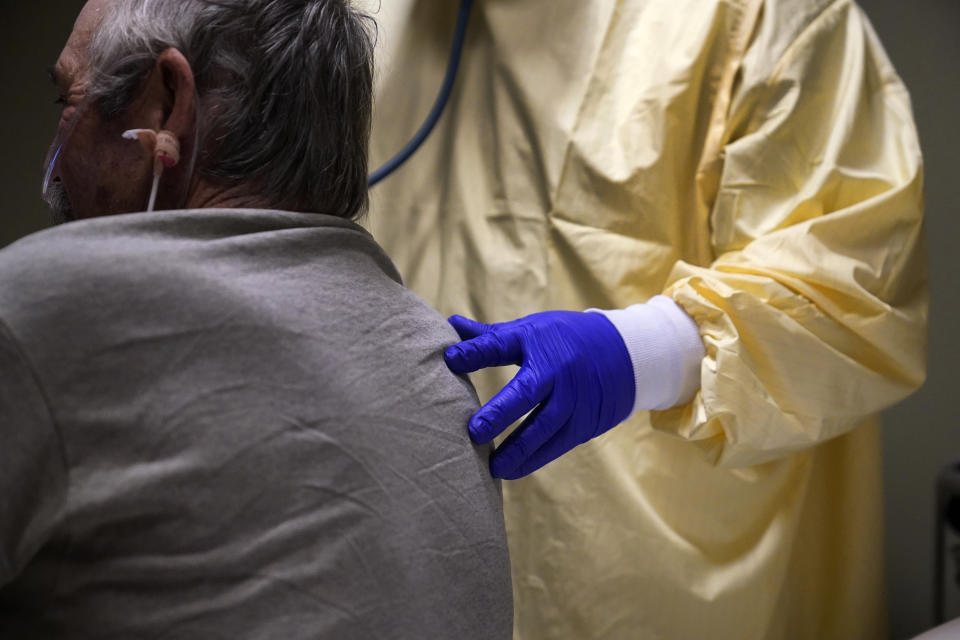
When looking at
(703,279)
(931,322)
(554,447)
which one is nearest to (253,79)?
(554,447)

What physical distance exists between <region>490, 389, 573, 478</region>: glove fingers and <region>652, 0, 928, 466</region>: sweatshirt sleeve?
0.20 metres

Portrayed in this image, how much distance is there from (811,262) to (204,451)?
765 mm

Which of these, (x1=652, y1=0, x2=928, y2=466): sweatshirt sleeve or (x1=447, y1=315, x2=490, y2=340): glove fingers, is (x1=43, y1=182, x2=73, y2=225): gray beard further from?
(x1=652, y1=0, x2=928, y2=466): sweatshirt sleeve

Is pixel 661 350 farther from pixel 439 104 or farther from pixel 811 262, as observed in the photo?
pixel 439 104

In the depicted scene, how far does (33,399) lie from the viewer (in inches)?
23.0

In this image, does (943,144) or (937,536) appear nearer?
(937,536)

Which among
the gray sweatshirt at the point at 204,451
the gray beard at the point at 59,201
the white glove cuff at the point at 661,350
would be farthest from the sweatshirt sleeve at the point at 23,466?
the white glove cuff at the point at 661,350

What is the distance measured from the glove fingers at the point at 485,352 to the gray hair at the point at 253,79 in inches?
6.8

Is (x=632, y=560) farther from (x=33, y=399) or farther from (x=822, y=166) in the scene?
(x=33, y=399)

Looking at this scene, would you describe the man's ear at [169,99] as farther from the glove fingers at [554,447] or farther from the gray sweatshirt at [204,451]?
the glove fingers at [554,447]

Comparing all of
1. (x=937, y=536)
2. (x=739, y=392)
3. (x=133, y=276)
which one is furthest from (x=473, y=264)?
(x=937, y=536)

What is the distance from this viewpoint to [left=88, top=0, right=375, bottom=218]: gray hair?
752 mm

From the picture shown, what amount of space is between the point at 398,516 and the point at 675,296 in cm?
55

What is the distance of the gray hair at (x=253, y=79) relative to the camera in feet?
2.47
